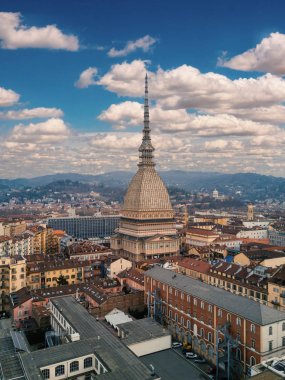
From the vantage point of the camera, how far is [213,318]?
48344 millimetres

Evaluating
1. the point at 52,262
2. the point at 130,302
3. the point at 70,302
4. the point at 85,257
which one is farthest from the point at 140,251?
the point at 70,302

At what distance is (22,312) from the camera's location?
62.7 meters

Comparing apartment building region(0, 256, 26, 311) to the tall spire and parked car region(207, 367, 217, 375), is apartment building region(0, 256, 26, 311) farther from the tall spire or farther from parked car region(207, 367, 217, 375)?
the tall spire

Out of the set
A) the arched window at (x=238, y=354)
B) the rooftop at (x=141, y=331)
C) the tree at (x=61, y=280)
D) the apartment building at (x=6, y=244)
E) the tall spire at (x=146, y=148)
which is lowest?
the tree at (x=61, y=280)

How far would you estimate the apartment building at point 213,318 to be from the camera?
138ft

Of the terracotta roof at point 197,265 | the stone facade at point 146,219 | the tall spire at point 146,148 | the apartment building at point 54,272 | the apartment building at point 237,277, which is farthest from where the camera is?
the tall spire at point 146,148

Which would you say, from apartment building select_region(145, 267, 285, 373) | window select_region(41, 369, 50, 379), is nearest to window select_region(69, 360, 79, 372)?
window select_region(41, 369, 50, 379)

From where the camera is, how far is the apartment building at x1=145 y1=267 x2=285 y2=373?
138 feet

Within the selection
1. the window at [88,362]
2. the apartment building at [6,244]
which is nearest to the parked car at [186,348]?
the window at [88,362]

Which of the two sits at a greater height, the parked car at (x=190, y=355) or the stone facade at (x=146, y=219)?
the stone facade at (x=146, y=219)

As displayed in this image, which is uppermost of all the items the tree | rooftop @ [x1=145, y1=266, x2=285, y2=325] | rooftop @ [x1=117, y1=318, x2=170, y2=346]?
rooftop @ [x1=145, y1=266, x2=285, y2=325]

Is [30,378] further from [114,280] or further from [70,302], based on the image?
[114,280]

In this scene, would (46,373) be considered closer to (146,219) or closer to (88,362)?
(88,362)

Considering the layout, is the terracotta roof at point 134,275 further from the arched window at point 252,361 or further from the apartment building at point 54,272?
the arched window at point 252,361
